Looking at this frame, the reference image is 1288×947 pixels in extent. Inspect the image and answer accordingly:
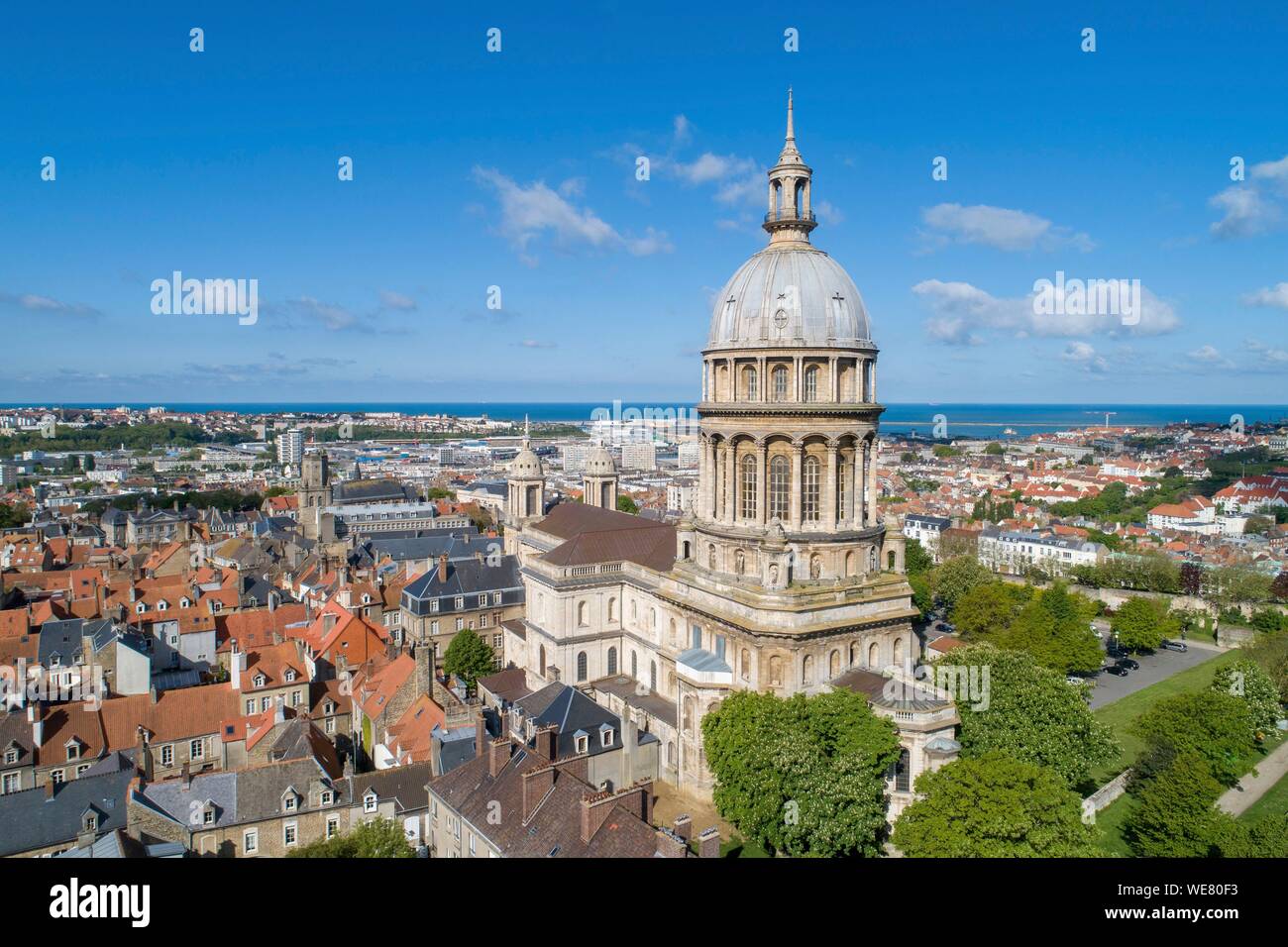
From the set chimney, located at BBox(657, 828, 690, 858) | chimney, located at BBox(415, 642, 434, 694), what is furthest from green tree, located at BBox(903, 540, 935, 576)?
chimney, located at BBox(657, 828, 690, 858)

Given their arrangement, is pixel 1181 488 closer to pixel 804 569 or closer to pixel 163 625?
pixel 804 569

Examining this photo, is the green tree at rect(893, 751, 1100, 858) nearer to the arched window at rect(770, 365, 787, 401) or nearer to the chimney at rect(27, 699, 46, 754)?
the arched window at rect(770, 365, 787, 401)

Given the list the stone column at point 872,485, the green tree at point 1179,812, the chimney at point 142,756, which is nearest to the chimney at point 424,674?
the chimney at point 142,756

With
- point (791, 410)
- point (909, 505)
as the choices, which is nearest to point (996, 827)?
point (791, 410)

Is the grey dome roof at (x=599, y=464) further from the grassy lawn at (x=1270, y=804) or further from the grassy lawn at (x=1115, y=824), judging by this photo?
the grassy lawn at (x=1270, y=804)

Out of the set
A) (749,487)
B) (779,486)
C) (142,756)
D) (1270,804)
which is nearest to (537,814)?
(749,487)
